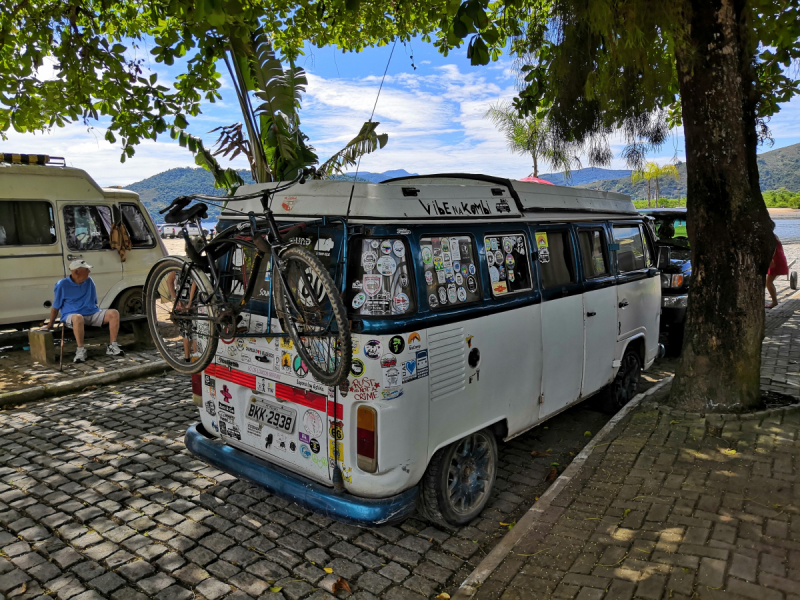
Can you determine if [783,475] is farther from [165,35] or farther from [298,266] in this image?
[165,35]

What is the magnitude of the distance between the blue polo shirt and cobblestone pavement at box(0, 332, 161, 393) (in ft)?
2.37

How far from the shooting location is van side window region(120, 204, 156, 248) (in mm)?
10484

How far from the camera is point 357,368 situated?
3.23 m

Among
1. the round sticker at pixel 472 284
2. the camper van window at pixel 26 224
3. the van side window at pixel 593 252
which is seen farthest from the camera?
the camper van window at pixel 26 224

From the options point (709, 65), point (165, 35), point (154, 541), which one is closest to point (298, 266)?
point (154, 541)

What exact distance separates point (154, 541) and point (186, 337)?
1516 mm

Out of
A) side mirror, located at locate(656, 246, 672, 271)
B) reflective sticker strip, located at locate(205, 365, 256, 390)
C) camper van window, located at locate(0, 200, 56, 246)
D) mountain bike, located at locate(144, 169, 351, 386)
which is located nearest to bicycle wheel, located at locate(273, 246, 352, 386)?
mountain bike, located at locate(144, 169, 351, 386)

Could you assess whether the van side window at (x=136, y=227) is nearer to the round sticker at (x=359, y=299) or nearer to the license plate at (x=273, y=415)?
the license plate at (x=273, y=415)

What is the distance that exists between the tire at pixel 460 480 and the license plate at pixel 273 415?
93 cm

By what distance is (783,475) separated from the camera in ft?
13.7

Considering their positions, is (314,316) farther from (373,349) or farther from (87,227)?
(87,227)

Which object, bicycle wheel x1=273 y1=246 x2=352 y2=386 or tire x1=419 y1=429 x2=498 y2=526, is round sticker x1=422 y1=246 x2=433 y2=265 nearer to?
bicycle wheel x1=273 y1=246 x2=352 y2=386

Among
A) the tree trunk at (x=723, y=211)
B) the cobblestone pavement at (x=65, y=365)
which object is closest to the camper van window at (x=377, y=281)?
the tree trunk at (x=723, y=211)

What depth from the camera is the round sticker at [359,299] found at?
324cm
